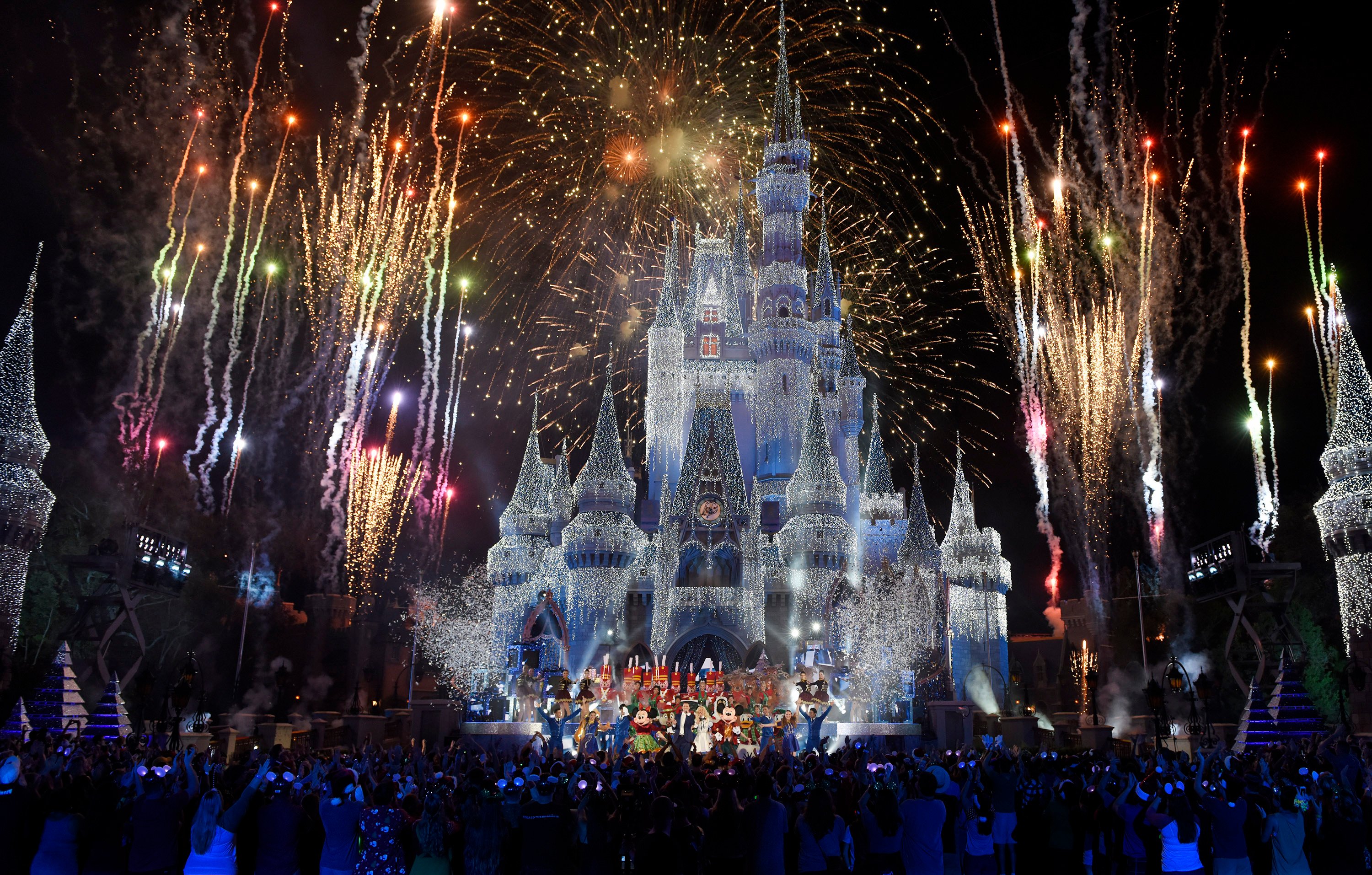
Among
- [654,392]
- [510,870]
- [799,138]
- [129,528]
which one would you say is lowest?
[510,870]

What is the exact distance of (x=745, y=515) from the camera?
58.5 meters

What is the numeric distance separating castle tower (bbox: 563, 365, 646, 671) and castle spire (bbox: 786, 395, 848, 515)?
9.49 meters

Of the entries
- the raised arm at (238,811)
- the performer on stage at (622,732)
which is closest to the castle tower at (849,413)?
the performer on stage at (622,732)

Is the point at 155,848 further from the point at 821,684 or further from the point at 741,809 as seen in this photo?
the point at 821,684

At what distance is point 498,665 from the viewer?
60.9 metres

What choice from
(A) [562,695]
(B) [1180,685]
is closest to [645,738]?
(A) [562,695]

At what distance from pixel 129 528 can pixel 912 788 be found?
2877cm

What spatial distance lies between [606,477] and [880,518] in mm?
17352

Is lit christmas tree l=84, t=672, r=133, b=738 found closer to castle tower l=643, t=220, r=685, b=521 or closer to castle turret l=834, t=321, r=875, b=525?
castle tower l=643, t=220, r=685, b=521

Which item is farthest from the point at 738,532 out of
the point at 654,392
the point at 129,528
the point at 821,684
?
the point at 129,528

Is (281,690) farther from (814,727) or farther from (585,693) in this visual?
(814,727)

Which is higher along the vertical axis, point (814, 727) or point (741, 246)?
point (741, 246)

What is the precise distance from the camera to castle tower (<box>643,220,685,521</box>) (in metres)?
68.4

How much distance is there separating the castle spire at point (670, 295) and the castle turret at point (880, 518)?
16.8 m
